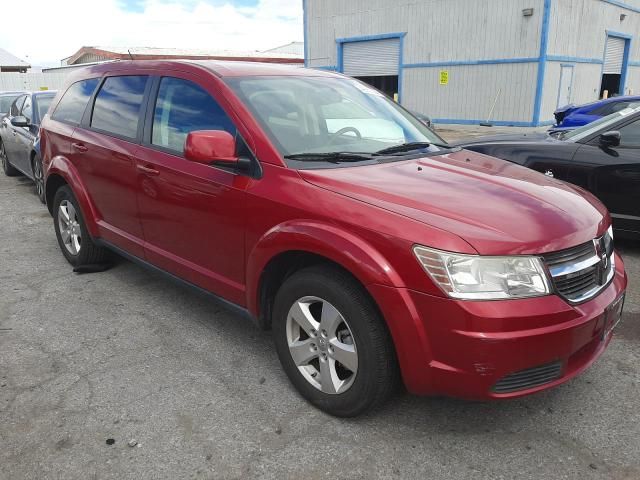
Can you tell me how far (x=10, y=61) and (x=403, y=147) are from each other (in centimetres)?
5157

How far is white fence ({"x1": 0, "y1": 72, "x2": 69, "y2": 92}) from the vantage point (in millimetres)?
31641

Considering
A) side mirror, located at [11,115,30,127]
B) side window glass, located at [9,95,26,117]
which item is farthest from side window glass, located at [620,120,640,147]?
side window glass, located at [9,95,26,117]

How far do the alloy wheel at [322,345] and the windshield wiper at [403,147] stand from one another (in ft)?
3.46

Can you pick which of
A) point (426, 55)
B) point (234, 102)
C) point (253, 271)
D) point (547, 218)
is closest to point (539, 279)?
point (547, 218)

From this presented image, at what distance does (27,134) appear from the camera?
26.8 feet

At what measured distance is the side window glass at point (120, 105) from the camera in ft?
12.6

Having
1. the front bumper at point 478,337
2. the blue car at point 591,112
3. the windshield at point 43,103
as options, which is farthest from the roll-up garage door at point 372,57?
the front bumper at point 478,337

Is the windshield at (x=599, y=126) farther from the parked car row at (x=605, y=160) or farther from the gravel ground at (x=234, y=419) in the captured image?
the gravel ground at (x=234, y=419)

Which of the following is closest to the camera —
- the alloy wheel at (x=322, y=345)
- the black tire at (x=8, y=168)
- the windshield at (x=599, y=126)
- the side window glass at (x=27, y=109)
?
the alloy wheel at (x=322, y=345)

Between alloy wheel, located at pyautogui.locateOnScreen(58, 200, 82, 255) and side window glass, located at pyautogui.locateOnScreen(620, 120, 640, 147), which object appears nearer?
alloy wheel, located at pyautogui.locateOnScreen(58, 200, 82, 255)

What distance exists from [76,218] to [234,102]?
2392mm

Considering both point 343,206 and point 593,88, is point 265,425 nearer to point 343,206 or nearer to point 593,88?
point 343,206

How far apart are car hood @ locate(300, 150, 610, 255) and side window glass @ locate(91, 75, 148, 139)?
5.76 ft

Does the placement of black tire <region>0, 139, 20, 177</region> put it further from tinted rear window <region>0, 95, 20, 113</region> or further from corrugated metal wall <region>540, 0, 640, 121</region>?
corrugated metal wall <region>540, 0, 640, 121</region>
